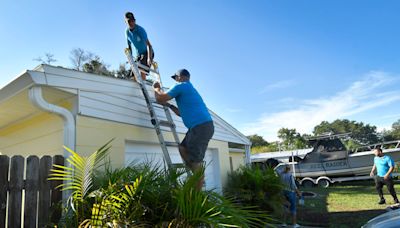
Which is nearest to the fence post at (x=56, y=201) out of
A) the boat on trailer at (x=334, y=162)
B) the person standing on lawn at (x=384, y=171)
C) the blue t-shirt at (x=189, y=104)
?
the blue t-shirt at (x=189, y=104)

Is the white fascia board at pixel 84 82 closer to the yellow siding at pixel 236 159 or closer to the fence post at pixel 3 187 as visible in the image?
the fence post at pixel 3 187

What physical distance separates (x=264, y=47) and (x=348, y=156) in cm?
883

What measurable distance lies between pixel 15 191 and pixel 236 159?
6.70m

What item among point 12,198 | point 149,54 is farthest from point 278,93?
point 12,198

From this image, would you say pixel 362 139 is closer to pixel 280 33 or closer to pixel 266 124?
pixel 266 124

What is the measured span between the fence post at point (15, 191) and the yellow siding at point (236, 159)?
6173 mm

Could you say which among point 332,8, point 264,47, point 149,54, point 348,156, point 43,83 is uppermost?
point 332,8

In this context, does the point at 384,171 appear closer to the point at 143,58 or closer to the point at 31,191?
the point at 143,58

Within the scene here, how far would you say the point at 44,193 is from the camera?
2934 mm

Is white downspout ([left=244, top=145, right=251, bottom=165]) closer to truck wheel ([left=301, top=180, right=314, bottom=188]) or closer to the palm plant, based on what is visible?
the palm plant

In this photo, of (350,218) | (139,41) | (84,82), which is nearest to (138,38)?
(139,41)

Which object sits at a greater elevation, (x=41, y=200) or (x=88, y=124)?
(x=88, y=124)

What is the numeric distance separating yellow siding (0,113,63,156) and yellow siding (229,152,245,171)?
210 inches

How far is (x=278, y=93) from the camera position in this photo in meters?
16.6
